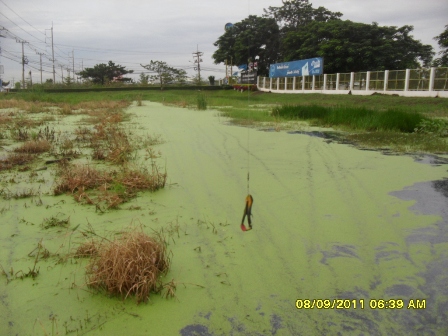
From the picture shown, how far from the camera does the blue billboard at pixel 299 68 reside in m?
26.3

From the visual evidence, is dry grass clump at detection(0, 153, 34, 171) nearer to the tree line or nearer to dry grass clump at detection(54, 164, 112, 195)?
dry grass clump at detection(54, 164, 112, 195)

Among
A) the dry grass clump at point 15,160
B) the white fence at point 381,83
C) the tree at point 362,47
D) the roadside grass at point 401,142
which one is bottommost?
the dry grass clump at point 15,160

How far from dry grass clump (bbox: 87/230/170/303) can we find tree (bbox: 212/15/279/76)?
29.7 m

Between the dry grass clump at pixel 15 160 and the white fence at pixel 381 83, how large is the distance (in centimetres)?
1698

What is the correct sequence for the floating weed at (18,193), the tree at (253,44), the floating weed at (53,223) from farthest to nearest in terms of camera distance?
the tree at (253,44) → the floating weed at (18,193) → the floating weed at (53,223)

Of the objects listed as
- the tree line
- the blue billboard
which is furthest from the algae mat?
the blue billboard

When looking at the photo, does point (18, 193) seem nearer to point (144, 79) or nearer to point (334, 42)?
point (334, 42)

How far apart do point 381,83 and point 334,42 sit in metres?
6.17

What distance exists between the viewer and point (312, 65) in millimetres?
27031

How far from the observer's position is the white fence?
699 inches

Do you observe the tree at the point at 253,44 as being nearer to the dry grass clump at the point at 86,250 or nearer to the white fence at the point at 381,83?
the white fence at the point at 381,83

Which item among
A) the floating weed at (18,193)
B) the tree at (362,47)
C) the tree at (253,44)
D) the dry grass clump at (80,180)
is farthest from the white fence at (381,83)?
the floating weed at (18,193)

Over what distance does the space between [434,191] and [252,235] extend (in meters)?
1.91

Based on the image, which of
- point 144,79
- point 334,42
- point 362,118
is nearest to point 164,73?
point 144,79
